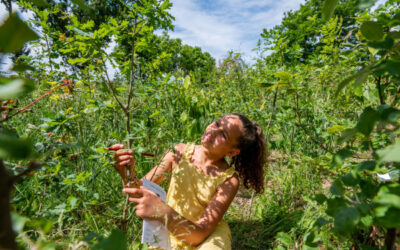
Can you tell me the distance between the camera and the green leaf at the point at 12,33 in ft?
0.62

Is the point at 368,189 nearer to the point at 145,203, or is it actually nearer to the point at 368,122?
the point at 368,122

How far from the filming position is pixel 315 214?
5.55 ft

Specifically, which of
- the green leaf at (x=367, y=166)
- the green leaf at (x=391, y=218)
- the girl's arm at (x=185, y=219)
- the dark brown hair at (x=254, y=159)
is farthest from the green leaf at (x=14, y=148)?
the dark brown hair at (x=254, y=159)

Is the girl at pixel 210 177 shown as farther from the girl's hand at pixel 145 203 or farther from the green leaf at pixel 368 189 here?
the green leaf at pixel 368 189

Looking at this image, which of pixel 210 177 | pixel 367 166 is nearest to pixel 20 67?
pixel 367 166

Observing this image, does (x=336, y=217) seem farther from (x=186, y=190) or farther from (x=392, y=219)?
(x=186, y=190)

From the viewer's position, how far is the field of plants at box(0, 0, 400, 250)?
0.36 meters

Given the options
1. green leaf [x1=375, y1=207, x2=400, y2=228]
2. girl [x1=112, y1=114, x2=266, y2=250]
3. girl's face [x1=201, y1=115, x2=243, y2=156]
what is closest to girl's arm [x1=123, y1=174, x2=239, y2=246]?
girl [x1=112, y1=114, x2=266, y2=250]

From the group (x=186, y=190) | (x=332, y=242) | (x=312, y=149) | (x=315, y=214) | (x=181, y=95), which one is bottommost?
(x=332, y=242)

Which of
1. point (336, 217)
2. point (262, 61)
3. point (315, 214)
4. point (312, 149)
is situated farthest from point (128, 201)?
point (312, 149)

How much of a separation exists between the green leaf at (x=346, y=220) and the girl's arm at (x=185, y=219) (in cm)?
72

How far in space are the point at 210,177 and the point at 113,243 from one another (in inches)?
58.4

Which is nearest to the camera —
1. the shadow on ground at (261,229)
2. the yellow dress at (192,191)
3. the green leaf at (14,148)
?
the green leaf at (14,148)

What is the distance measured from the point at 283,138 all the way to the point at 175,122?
1.40 m
